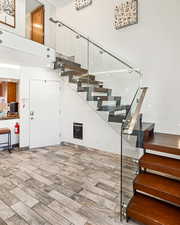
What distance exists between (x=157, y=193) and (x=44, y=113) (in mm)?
3995

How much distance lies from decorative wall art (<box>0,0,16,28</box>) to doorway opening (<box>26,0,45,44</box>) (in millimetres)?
655

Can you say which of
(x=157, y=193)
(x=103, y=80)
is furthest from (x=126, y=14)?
(x=157, y=193)

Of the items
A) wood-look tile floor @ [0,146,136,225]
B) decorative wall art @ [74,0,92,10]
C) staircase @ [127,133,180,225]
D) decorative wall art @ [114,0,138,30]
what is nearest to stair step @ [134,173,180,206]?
staircase @ [127,133,180,225]

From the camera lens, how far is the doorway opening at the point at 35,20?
554cm

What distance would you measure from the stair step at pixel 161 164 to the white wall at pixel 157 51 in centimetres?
129

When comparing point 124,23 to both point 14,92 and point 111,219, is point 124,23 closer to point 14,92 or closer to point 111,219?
point 14,92

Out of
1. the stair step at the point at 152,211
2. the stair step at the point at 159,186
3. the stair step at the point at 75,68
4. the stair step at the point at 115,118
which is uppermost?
the stair step at the point at 75,68

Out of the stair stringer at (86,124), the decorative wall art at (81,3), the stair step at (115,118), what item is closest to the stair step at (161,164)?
the stair step at (115,118)

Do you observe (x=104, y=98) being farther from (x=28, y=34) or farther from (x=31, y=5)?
(x=31, y=5)

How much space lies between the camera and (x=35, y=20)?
5836mm

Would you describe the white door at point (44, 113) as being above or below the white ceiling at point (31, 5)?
below

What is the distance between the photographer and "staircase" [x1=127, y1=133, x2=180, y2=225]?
1.69m

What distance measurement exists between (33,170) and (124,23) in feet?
13.9

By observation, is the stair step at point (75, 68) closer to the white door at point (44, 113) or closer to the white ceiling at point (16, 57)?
the white ceiling at point (16, 57)
